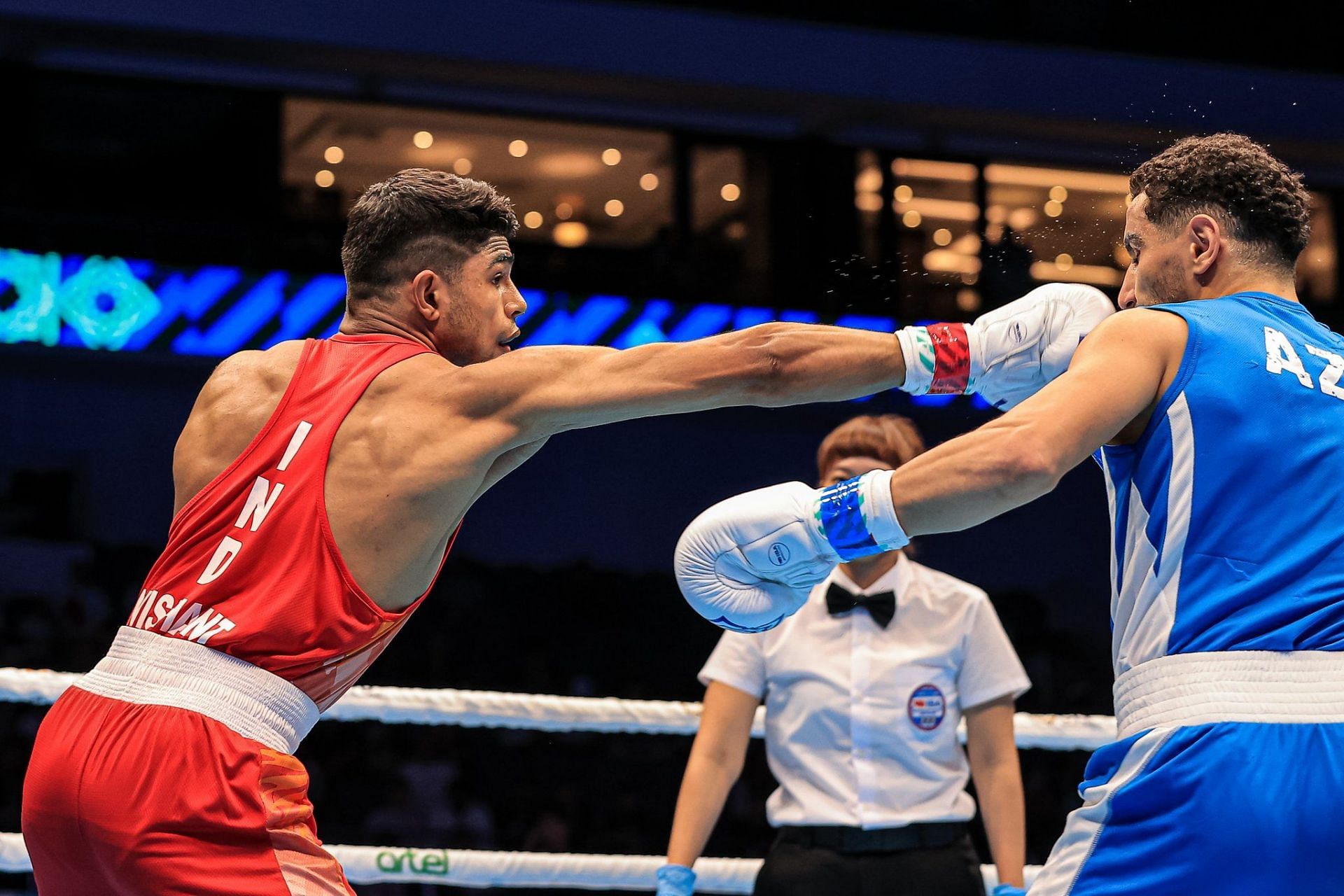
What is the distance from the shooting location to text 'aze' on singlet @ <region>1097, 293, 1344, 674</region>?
4.96 feet

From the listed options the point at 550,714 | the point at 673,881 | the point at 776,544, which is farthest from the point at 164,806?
the point at 550,714

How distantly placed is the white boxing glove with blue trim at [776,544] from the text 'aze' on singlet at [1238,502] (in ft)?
1.02

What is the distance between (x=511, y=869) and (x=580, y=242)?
6.16m

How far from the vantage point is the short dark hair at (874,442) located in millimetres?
2955

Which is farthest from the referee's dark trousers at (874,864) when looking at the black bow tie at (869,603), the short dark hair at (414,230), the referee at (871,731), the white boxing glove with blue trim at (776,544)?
the short dark hair at (414,230)

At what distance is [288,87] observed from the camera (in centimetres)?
806

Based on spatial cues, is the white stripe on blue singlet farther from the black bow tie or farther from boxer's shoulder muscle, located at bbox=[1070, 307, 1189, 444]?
the black bow tie

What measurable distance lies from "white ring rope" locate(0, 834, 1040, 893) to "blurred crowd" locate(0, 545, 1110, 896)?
2937 millimetres

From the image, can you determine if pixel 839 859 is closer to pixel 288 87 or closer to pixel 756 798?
pixel 756 798

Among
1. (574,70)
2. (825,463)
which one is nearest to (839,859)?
(825,463)

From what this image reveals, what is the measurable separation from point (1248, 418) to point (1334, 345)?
0.77ft

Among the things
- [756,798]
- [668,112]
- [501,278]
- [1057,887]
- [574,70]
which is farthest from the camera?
[668,112]

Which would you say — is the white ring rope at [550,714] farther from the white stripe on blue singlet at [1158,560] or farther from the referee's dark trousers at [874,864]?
the white stripe on blue singlet at [1158,560]

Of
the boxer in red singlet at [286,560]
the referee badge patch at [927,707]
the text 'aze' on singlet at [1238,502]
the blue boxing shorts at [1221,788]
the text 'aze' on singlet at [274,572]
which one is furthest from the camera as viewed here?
the referee badge patch at [927,707]
